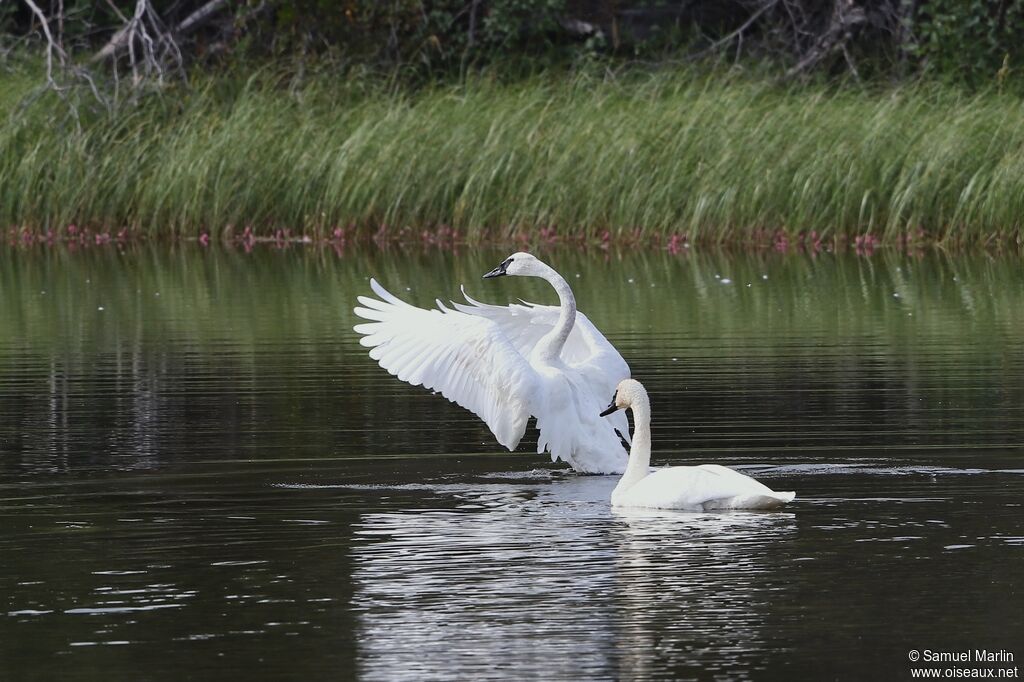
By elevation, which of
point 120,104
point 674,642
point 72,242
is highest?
point 120,104

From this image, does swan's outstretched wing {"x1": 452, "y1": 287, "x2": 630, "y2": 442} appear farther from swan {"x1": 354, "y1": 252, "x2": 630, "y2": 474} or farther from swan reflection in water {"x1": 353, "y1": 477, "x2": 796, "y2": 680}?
swan reflection in water {"x1": 353, "y1": 477, "x2": 796, "y2": 680}

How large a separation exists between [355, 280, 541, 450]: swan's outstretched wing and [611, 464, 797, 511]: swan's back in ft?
4.39

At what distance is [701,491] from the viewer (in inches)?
314

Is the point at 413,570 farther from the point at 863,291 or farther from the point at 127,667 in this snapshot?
the point at 863,291

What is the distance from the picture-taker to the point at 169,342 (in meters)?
14.9

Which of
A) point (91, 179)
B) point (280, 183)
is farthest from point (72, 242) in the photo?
point (280, 183)

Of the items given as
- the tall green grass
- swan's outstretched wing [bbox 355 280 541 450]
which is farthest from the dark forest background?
swan's outstretched wing [bbox 355 280 541 450]

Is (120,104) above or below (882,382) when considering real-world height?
above

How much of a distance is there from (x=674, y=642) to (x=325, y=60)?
22.5 metres

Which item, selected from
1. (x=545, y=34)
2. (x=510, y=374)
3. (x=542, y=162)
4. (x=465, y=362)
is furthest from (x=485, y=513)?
(x=545, y=34)

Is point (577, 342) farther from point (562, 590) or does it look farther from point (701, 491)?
point (562, 590)

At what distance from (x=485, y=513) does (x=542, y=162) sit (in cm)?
1541

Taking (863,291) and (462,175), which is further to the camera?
(462,175)

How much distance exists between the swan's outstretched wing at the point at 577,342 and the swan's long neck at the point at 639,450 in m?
1.19
